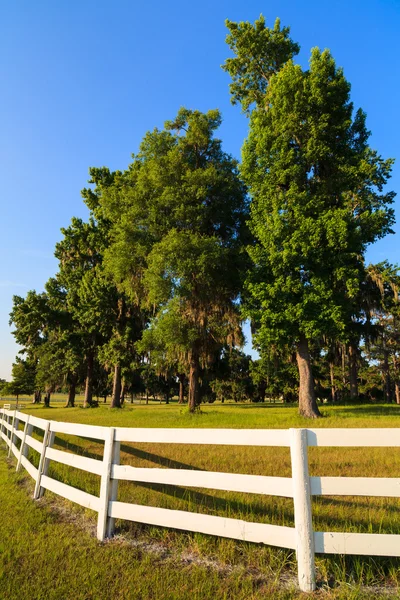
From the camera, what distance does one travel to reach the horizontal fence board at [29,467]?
21.6 ft

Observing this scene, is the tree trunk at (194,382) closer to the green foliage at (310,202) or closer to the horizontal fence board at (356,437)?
the green foliage at (310,202)

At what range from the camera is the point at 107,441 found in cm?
456

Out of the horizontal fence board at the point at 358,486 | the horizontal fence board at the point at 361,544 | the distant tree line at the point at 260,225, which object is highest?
the distant tree line at the point at 260,225

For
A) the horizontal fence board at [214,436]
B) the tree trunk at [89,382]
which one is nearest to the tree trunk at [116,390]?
the tree trunk at [89,382]

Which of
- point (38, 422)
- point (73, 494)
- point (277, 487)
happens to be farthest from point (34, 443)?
point (277, 487)

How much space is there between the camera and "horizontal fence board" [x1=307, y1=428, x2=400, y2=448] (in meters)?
3.11

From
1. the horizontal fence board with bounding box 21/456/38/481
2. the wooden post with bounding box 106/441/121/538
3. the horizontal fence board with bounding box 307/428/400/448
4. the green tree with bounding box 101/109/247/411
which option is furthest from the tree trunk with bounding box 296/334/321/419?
the horizontal fence board with bounding box 307/428/400/448

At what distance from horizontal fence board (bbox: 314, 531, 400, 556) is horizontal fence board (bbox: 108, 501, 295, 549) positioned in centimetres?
31

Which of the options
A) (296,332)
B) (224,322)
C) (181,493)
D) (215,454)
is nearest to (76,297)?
(224,322)

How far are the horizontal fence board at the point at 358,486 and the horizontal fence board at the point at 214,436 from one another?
0.45 meters

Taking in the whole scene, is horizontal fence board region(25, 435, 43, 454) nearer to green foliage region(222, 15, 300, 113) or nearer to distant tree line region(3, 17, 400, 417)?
distant tree line region(3, 17, 400, 417)

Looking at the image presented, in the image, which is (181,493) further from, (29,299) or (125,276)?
(29,299)

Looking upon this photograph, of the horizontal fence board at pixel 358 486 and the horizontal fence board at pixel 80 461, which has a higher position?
the horizontal fence board at pixel 358 486

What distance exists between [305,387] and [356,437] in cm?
1745
